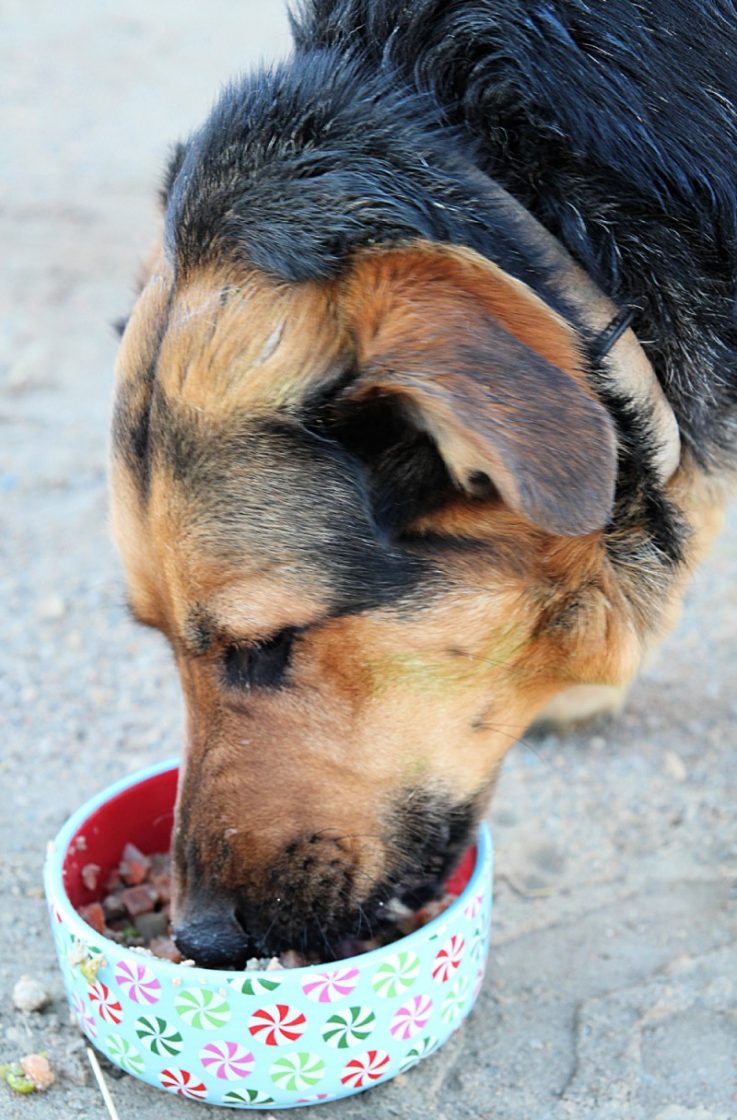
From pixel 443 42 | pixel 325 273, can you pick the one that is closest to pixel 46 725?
pixel 325 273

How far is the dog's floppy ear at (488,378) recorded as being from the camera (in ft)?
7.72

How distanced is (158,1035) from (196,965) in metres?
0.22

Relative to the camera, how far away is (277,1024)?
8.73ft

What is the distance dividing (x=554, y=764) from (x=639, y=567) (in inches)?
60.5

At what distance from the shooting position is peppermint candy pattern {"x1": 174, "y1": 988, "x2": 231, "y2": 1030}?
2.63 meters

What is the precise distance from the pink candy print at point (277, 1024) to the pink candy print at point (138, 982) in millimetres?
212

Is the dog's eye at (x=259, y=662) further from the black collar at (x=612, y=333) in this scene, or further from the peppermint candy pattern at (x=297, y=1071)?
the black collar at (x=612, y=333)

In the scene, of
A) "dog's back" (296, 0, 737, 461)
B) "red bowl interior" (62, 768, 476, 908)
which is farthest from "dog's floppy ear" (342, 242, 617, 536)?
"red bowl interior" (62, 768, 476, 908)

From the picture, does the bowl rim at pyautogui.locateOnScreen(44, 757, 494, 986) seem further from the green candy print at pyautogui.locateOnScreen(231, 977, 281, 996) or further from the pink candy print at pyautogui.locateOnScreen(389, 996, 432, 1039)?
the pink candy print at pyautogui.locateOnScreen(389, 996, 432, 1039)

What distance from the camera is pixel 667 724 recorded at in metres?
4.61

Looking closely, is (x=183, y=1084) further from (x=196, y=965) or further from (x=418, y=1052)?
(x=418, y=1052)

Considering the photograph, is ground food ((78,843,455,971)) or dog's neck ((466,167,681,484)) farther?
ground food ((78,843,455,971))

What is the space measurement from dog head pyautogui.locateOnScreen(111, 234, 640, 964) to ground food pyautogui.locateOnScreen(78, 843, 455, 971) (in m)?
0.09

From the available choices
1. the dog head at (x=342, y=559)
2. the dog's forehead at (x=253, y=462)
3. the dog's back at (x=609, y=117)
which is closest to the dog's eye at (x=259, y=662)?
the dog head at (x=342, y=559)
